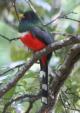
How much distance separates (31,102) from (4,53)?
409 millimetres

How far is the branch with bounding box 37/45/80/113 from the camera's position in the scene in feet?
5.41

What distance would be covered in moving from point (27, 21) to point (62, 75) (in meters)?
0.32

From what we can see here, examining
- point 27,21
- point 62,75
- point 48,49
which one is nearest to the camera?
point 48,49

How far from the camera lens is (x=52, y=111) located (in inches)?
73.7

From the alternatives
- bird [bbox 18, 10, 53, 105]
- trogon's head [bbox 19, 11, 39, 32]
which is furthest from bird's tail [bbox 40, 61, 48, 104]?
trogon's head [bbox 19, 11, 39, 32]

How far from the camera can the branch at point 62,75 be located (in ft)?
5.41

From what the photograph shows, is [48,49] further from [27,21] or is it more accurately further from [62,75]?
[27,21]

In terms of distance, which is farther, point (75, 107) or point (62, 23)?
point (62, 23)

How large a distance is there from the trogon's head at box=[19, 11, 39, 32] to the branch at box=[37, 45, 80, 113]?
0.83ft

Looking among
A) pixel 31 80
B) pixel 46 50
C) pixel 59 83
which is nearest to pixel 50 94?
pixel 59 83

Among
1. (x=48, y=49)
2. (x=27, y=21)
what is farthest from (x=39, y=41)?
(x=48, y=49)

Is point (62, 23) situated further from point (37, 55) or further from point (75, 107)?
point (37, 55)

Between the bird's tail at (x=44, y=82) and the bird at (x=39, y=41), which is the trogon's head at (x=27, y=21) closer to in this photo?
the bird at (x=39, y=41)

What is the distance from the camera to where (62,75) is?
1.77 metres
